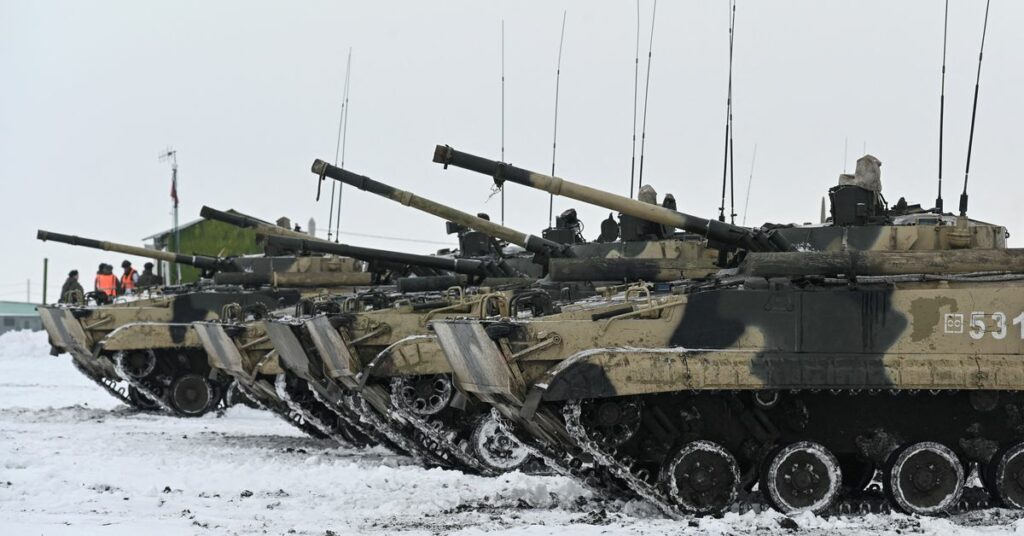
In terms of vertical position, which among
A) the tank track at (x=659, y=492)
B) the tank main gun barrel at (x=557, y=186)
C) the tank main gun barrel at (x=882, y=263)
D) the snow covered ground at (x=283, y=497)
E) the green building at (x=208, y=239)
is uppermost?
the green building at (x=208, y=239)

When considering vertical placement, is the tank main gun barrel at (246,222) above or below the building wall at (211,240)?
below

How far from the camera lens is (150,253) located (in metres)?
29.1

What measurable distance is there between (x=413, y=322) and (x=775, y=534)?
6201 mm

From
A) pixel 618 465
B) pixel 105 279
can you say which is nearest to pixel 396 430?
pixel 618 465

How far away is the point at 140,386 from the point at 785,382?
1435 cm

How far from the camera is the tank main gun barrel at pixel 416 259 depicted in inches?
810

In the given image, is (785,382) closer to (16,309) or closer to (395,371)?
(395,371)

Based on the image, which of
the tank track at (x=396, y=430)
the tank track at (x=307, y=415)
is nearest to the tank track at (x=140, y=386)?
the tank track at (x=307, y=415)

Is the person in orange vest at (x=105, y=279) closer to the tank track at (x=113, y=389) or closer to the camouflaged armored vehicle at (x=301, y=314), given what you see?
the tank track at (x=113, y=389)

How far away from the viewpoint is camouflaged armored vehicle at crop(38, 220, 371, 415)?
25.1m

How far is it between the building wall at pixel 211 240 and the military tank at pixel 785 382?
41576mm

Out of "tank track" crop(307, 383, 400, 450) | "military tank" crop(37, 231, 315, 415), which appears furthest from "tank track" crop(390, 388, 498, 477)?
"military tank" crop(37, 231, 315, 415)

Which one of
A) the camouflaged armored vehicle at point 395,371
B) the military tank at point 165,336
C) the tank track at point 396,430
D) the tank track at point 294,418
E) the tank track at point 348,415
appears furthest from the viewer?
the military tank at point 165,336

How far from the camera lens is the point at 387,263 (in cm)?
2262
